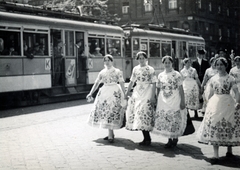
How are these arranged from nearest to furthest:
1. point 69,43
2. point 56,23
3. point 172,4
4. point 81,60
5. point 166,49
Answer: point 56,23
point 69,43
point 81,60
point 166,49
point 172,4

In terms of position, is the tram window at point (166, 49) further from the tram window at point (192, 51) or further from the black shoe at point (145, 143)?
the black shoe at point (145, 143)

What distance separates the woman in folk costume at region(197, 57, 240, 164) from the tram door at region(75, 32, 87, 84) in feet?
35.2

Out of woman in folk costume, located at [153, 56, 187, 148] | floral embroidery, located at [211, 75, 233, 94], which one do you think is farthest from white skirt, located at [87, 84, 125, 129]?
floral embroidery, located at [211, 75, 233, 94]

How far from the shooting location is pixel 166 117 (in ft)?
22.1

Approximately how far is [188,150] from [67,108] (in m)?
7.10

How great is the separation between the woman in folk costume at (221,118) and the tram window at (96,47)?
11316mm

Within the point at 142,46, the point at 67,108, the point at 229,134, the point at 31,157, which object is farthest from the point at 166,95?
the point at 142,46

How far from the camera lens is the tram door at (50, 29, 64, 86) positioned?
14773 millimetres

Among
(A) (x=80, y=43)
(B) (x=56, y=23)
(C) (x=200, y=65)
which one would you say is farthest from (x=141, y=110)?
(A) (x=80, y=43)

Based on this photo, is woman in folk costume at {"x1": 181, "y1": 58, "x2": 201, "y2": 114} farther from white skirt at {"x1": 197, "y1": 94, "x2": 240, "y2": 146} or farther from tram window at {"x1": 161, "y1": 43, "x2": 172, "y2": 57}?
tram window at {"x1": 161, "y1": 43, "x2": 172, "y2": 57}

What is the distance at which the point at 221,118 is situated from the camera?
227 inches

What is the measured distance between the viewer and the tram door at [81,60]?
16.2 meters

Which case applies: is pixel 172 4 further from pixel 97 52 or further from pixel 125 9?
pixel 97 52

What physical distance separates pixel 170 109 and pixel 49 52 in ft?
28.5
